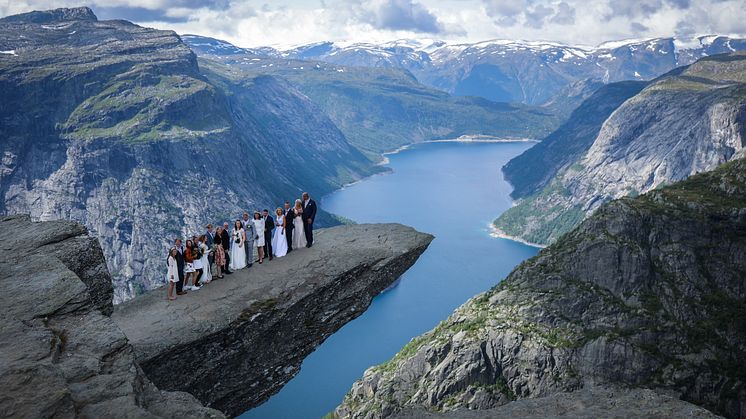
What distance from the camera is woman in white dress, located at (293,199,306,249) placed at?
140ft

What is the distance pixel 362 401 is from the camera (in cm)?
11388

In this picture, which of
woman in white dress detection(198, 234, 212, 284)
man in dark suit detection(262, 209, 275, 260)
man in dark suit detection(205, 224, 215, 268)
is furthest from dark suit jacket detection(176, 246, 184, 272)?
man in dark suit detection(262, 209, 275, 260)

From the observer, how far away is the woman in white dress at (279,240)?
1654 inches

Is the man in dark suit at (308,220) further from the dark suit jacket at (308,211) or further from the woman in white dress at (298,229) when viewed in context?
the woman in white dress at (298,229)

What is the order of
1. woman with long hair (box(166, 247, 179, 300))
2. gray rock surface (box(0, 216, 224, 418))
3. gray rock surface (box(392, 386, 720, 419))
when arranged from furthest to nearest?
woman with long hair (box(166, 247, 179, 300)) → gray rock surface (box(392, 386, 720, 419)) → gray rock surface (box(0, 216, 224, 418))

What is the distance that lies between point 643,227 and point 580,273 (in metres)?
16.3

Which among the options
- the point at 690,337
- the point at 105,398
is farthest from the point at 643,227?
the point at 105,398

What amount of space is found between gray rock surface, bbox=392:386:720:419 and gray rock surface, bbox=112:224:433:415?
29.1 feet

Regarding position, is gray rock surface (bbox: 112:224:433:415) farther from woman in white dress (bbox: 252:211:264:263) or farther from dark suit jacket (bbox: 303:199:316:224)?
dark suit jacket (bbox: 303:199:316:224)

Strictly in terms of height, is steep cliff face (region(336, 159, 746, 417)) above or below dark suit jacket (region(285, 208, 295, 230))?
below

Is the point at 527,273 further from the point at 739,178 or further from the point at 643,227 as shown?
the point at 739,178

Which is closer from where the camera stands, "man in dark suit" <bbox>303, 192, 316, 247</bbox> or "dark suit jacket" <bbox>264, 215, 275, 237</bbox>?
"dark suit jacket" <bbox>264, 215, 275, 237</bbox>

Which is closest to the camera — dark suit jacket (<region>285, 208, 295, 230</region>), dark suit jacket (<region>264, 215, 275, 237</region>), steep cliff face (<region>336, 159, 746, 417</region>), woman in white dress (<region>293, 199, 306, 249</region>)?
dark suit jacket (<region>264, 215, 275, 237</region>)

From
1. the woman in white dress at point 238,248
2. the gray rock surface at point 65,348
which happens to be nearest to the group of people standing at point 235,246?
the woman in white dress at point 238,248
